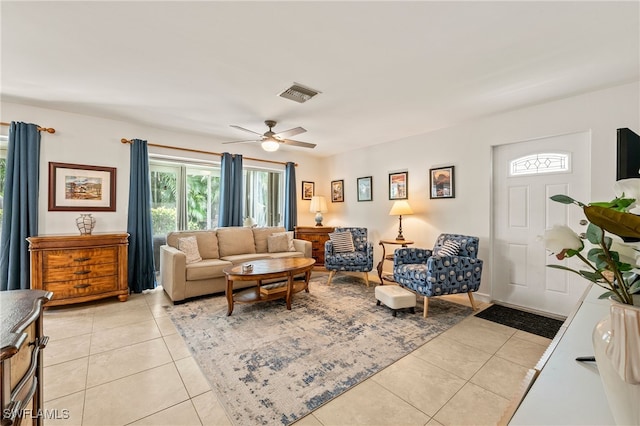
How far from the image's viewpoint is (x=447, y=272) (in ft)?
9.92

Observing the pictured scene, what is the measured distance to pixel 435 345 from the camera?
239 centimetres

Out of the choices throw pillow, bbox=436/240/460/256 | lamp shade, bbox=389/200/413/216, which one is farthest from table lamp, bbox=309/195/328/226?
throw pillow, bbox=436/240/460/256

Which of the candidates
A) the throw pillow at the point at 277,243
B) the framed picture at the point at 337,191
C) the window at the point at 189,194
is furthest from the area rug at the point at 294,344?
the framed picture at the point at 337,191

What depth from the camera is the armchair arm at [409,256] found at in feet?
12.0

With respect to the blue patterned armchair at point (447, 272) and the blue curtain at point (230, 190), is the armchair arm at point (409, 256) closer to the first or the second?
the blue patterned armchair at point (447, 272)

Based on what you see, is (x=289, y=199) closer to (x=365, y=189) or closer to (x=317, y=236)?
(x=317, y=236)

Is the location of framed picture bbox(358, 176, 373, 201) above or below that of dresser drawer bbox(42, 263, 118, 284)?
above

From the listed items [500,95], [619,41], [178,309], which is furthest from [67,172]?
[619,41]

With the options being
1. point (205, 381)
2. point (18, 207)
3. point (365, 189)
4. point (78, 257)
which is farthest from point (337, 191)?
point (18, 207)

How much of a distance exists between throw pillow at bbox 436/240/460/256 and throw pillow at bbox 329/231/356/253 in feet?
4.73

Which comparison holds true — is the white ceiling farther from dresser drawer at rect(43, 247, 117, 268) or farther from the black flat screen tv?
dresser drawer at rect(43, 247, 117, 268)

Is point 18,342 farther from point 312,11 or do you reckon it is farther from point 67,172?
point 67,172

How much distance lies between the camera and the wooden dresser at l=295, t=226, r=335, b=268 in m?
5.37

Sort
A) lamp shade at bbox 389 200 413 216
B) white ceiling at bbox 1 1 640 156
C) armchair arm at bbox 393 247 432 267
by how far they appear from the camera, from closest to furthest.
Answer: white ceiling at bbox 1 1 640 156 → armchair arm at bbox 393 247 432 267 → lamp shade at bbox 389 200 413 216
